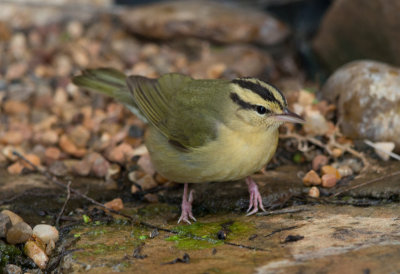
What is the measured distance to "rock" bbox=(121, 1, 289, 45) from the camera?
8188mm

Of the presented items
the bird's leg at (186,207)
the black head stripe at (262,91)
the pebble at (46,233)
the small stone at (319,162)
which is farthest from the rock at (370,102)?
the pebble at (46,233)

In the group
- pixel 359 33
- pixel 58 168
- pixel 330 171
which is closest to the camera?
pixel 330 171

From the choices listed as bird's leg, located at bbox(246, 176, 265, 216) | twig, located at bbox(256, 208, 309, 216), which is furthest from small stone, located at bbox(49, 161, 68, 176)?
twig, located at bbox(256, 208, 309, 216)

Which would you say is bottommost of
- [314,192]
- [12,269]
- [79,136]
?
[12,269]

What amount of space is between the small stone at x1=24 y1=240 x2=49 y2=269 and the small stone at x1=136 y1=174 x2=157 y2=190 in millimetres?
1417

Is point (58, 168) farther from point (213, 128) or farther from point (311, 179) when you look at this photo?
point (311, 179)

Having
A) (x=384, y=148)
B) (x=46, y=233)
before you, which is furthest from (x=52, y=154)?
(x=384, y=148)

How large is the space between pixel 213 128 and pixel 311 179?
3.43 feet

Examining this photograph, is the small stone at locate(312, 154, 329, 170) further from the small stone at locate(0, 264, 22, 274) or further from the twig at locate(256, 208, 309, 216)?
the small stone at locate(0, 264, 22, 274)

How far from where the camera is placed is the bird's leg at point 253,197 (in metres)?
4.59

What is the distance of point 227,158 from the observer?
445 centimetres

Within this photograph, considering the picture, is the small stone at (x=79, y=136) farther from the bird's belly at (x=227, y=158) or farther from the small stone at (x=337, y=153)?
the small stone at (x=337, y=153)

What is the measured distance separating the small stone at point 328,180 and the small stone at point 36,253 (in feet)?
8.02

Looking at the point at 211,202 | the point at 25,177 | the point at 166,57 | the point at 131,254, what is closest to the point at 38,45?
the point at 166,57
